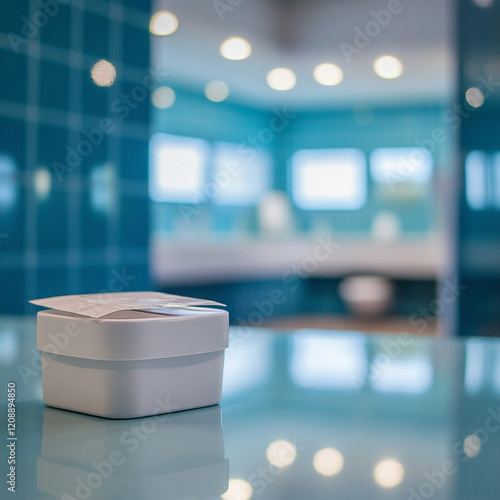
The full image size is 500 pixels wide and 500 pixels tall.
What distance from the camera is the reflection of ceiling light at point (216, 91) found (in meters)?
5.75

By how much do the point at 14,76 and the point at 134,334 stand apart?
5.42ft

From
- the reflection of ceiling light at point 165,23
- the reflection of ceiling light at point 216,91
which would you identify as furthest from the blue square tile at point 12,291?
the reflection of ceiling light at point 216,91

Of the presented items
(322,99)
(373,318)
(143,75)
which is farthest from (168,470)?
(322,99)

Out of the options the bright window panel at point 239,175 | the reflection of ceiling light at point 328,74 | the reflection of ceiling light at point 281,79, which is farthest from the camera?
the bright window panel at point 239,175

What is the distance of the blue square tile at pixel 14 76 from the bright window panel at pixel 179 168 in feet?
10.3

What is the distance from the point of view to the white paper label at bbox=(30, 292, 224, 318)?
0.58m

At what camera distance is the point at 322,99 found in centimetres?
632

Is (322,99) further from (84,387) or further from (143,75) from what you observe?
(84,387)

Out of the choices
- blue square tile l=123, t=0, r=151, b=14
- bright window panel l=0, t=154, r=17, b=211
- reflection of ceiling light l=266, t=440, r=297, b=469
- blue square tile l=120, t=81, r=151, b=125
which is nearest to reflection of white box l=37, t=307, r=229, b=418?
reflection of ceiling light l=266, t=440, r=297, b=469

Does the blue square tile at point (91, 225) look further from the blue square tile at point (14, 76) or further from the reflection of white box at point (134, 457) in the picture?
the reflection of white box at point (134, 457)

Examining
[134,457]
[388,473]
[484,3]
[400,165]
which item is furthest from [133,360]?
[400,165]

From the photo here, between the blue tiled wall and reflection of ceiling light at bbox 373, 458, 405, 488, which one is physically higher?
the blue tiled wall

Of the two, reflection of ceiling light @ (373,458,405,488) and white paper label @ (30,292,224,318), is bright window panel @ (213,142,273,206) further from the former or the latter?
reflection of ceiling light @ (373,458,405,488)

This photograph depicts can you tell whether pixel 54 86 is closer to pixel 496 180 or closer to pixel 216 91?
pixel 496 180
